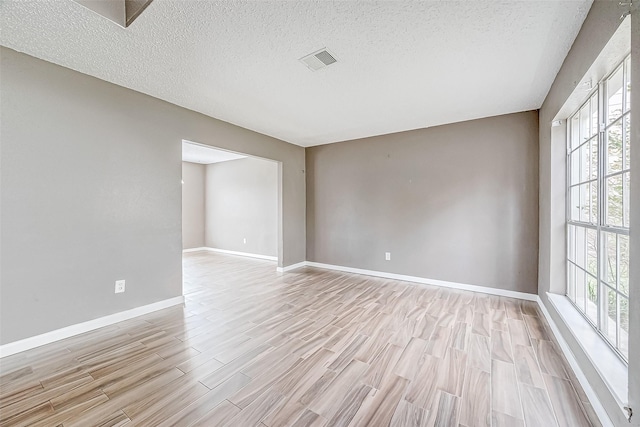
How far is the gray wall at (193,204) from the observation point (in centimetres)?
713

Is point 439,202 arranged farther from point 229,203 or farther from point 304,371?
point 229,203

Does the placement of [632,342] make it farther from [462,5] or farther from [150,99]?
[150,99]

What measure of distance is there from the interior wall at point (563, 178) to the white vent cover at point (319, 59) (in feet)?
5.55

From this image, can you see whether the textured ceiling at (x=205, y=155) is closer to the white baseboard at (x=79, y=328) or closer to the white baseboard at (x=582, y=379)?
the white baseboard at (x=79, y=328)

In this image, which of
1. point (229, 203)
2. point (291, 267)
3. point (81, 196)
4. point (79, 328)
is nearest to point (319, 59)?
point (81, 196)

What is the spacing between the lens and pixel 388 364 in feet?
6.61

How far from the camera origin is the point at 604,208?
1846mm

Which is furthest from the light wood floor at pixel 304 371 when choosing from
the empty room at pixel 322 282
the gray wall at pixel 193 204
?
the gray wall at pixel 193 204

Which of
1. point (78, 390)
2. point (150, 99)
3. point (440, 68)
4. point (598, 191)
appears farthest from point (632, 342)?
point (150, 99)

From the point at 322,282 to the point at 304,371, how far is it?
7.71 feet

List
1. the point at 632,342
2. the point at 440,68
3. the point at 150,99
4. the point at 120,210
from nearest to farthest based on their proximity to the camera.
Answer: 1. the point at 632,342
2. the point at 440,68
3. the point at 120,210
4. the point at 150,99

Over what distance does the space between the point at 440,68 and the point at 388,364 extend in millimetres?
2612

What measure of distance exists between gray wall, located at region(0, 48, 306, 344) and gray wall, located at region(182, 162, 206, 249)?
4.23 metres

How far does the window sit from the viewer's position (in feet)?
5.32
